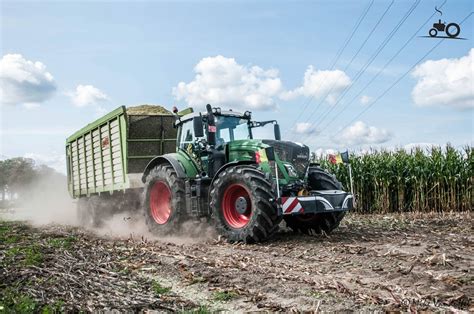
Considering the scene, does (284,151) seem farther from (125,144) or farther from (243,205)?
(125,144)

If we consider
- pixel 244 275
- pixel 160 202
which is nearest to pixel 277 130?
pixel 160 202

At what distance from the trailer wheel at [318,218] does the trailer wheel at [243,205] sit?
149cm

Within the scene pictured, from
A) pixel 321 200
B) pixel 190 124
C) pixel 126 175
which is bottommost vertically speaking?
pixel 321 200

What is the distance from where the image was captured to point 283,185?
30.7ft

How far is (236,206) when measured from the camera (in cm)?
927

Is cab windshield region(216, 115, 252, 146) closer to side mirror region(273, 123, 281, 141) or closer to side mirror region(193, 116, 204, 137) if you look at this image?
side mirror region(273, 123, 281, 141)

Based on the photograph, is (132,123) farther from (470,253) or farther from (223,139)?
(470,253)

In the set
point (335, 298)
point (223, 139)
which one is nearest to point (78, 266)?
point (335, 298)

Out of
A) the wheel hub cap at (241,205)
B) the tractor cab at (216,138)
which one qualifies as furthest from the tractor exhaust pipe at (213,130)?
the wheel hub cap at (241,205)

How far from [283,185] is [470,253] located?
11.0 ft

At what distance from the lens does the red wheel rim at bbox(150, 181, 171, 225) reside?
37.0ft

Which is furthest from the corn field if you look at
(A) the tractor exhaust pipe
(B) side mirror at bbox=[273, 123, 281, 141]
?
(A) the tractor exhaust pipe

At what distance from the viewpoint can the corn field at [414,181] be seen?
17328 millimetres

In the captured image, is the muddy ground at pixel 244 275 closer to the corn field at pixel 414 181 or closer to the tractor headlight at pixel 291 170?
the tractor headlight at pixel 291 170
